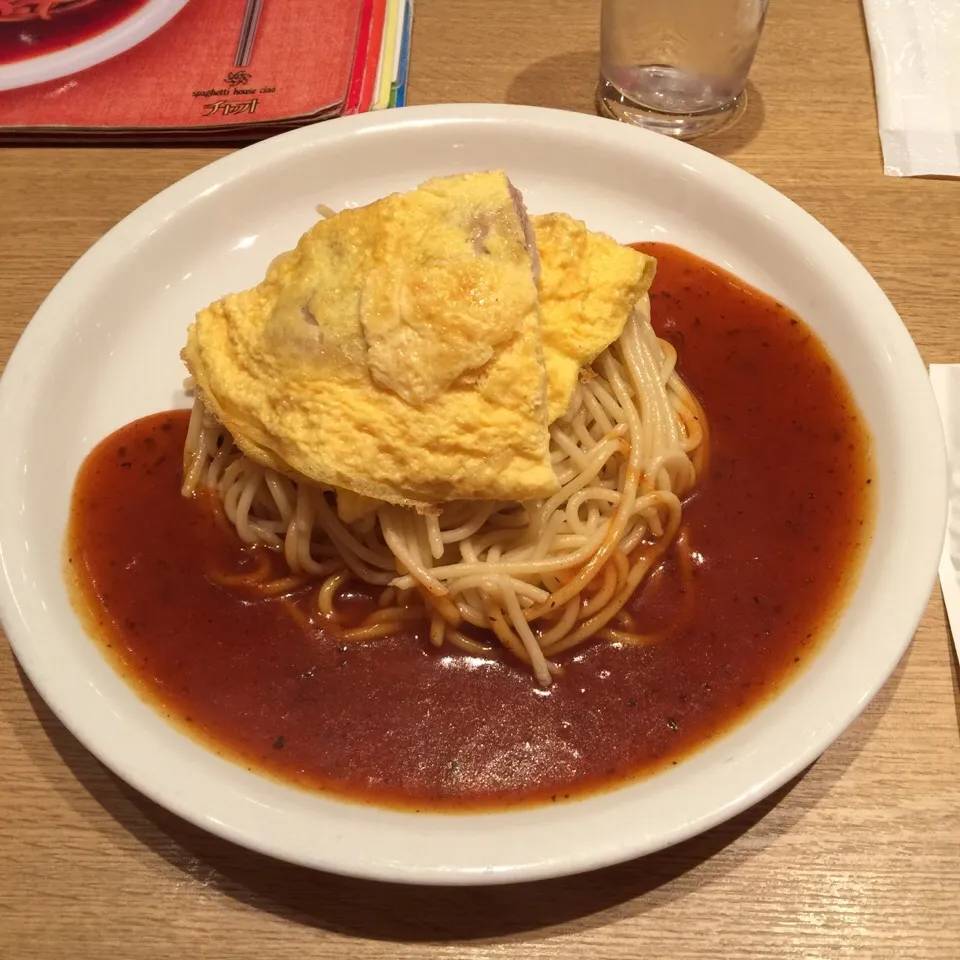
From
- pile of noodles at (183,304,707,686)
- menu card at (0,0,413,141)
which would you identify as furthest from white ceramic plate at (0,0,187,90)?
pile of noodles at (183,304,707,686)

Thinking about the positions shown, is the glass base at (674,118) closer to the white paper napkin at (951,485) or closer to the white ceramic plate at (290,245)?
the white ceramic plate at (290,245)

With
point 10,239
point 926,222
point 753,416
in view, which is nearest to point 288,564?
point 753,416

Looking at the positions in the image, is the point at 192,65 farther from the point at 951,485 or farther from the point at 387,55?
the point at 951,485

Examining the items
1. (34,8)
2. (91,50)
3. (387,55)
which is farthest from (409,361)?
(34,8)

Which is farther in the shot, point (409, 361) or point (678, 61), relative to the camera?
point (678, 61)

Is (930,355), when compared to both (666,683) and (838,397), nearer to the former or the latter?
(838,397)

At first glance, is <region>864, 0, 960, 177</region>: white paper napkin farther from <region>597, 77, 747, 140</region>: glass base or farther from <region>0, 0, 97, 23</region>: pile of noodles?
<region>0, 0, 97, 23</region>: pile of noodles
